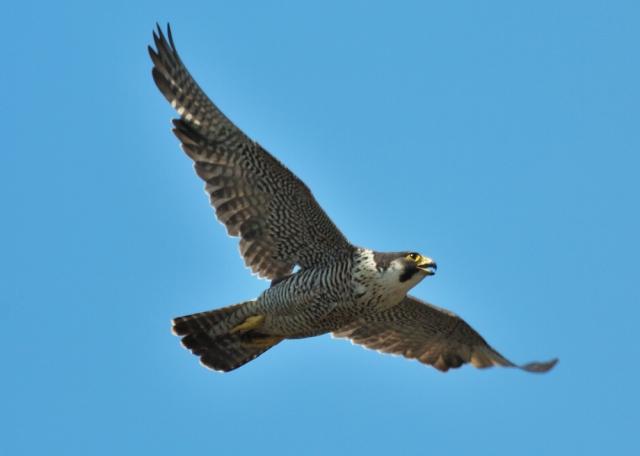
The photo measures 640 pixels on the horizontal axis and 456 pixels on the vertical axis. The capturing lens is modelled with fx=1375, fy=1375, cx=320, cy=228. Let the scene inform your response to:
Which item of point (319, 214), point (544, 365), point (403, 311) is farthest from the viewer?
point (403, 311)

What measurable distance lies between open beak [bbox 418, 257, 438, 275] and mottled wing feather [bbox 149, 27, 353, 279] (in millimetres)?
1110

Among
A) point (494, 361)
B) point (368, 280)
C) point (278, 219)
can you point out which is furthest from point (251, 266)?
point (494, 361)

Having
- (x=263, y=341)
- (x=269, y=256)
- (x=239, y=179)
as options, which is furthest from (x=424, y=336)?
(x=239, y=179)

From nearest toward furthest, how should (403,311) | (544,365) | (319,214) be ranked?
(544,365)
(319,214)
(403,311)

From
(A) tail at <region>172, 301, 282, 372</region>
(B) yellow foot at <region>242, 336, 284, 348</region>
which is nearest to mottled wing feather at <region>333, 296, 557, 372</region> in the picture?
(B) yellow foot at <region>242, 336, 284, 348</region>

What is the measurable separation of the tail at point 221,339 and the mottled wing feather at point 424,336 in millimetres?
1381

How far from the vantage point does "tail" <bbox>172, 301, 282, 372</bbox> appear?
704 inches

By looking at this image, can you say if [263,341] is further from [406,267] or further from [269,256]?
[406,267]

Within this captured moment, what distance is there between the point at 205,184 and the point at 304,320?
217cm

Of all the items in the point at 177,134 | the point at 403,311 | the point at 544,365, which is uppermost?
the point at 177,134

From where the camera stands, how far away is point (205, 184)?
17.6 m

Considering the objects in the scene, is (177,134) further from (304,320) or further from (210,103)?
(304,320)

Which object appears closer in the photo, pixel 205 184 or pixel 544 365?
pixel 544 365

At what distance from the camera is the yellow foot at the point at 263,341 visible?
17938mm
